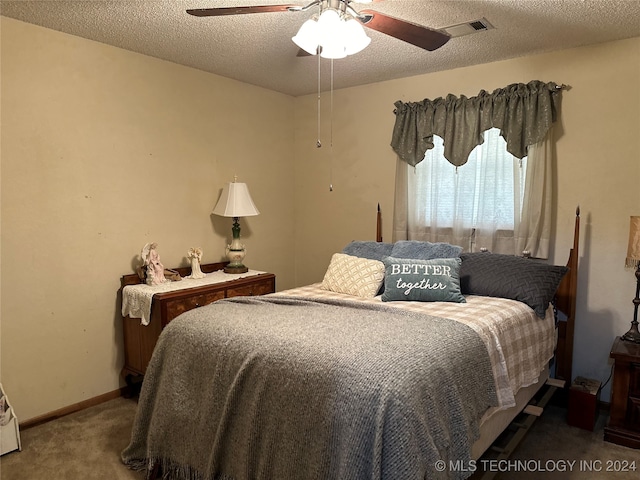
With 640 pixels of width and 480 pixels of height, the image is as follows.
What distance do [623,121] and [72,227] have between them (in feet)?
11.8

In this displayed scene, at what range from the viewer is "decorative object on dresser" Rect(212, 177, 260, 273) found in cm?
352

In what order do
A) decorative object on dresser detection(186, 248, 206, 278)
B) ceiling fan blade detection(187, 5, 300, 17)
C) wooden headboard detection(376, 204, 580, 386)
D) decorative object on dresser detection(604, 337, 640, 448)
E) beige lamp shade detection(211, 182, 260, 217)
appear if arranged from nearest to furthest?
ceiling fan blade detection(187, 5, 300, 17) < decorative object on dresser detection(604, 337, 640, 448) < wooden headboard detection(376, 204, 580, 386) < decorative object on dresser detection(186, 248, 206, 278) < beige lamp shade detection(211, 182, 260, 217)

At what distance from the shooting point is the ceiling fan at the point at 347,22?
1.80 meters

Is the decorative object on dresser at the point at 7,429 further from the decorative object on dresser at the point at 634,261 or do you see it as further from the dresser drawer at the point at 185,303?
the decorative object on dresser at the point at 634,261

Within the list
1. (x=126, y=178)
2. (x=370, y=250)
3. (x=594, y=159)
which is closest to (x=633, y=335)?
(x=594, y=159)

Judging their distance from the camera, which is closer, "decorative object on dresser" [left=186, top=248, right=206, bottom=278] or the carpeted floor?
the carpeted floor

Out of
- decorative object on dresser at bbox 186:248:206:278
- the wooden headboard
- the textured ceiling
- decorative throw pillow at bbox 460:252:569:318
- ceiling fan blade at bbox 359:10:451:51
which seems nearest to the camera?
ceiling fan blade at bbox 359:10:451:51

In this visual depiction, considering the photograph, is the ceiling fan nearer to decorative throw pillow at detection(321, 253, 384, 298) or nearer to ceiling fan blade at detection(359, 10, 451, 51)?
ceiling fan blade at detection(359, 10, 451, 51)

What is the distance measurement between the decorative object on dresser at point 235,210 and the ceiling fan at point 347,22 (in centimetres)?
172

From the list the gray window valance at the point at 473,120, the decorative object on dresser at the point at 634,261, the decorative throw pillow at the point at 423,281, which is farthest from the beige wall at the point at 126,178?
the decorative throw pillow at the point at 423,281

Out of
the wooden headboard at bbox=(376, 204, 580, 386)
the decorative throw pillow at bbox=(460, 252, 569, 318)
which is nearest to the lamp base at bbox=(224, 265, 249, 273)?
the decorative throw pillow at bbox=(460, 252, 569, 318)

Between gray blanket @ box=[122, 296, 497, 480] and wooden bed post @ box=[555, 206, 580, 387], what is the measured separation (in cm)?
136

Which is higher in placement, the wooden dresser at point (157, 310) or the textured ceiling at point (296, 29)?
the textured ceiling at point (296, 29)

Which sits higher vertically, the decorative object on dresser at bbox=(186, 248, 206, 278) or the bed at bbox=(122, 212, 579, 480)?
the decorative object on dresser at bbox=(186, 248, 206, 278)
